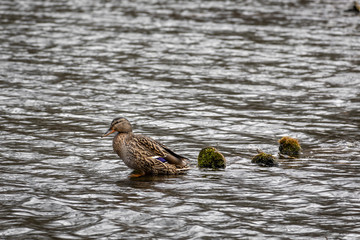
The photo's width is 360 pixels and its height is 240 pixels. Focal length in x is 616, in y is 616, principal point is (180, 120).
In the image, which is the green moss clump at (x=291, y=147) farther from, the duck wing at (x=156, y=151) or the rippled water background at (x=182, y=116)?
the duck wing at (x=156, y=151)

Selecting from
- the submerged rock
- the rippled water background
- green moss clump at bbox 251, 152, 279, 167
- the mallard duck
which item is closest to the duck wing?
the mallard duck

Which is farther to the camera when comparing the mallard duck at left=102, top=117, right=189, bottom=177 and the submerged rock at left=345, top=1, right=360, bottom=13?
the submerged rock at left=345, top=1, right=360, bottom=13

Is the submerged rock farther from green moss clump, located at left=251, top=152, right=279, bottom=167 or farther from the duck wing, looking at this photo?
the duck wing

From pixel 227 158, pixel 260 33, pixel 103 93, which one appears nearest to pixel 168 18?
pixel 260 33

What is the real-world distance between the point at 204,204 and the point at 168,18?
2218cm

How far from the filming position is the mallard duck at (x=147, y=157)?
1103cm

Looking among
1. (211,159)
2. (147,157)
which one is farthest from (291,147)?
(147,157)

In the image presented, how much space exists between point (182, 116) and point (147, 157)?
15.5 feet

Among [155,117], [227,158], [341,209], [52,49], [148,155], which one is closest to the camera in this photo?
[341,209]

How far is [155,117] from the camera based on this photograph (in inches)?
614

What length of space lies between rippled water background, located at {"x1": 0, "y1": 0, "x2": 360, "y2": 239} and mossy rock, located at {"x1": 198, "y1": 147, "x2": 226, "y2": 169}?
0.66ft

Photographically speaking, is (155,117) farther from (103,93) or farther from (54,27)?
(54,27)

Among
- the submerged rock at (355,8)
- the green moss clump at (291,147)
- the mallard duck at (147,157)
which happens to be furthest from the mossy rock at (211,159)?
the submerged rock at (355,8)

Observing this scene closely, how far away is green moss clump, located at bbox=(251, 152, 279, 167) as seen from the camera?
11.6m
